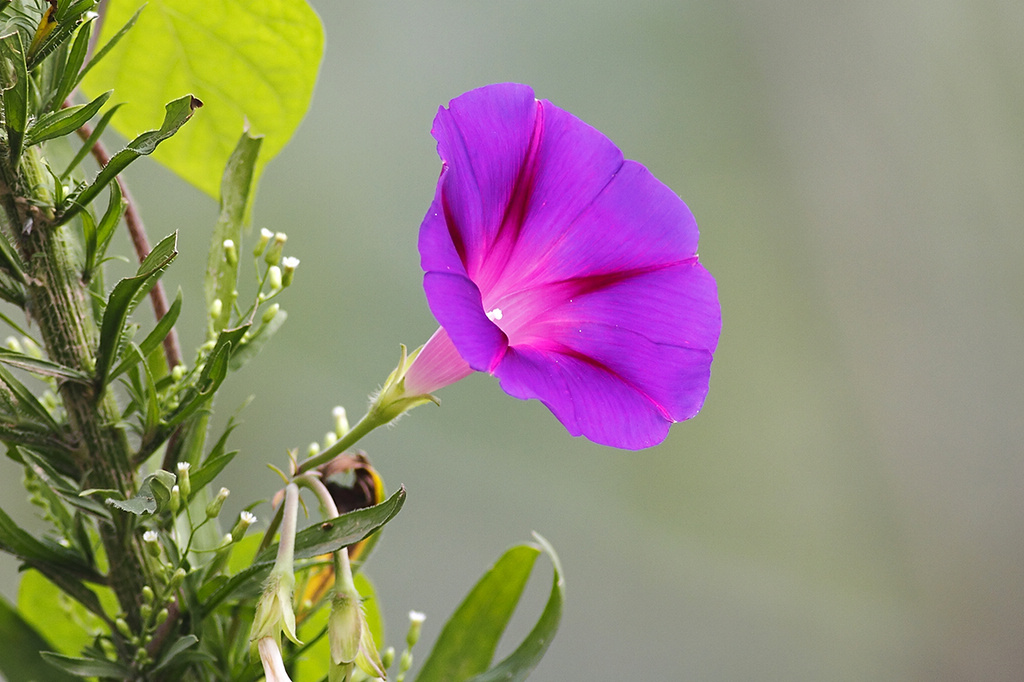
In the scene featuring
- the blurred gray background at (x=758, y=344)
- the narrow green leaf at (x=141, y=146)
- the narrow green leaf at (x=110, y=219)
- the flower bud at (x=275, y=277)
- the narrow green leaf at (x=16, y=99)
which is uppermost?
the narrow green leaf at (x=16, y=99)

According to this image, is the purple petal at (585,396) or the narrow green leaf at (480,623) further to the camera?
the narrow green leaf at (480,623)

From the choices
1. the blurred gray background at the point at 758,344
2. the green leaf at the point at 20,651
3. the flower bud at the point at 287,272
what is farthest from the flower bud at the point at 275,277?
the blurred gray background at the point at 758,344

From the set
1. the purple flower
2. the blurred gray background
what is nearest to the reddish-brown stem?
the purple flower

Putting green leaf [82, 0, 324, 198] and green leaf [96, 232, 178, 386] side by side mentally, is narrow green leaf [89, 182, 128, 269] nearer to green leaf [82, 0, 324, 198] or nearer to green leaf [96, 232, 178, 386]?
green leaf [96, 232, 178, 386]

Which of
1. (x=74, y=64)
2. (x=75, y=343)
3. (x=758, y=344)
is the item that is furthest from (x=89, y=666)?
(x=758, y=344)

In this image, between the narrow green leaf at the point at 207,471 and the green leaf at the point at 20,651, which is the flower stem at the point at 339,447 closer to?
the narrow green leaf at the point at 207,471

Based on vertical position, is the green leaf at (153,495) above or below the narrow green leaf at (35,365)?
below

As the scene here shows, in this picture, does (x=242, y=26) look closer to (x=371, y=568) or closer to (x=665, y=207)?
(x=665, y=207)

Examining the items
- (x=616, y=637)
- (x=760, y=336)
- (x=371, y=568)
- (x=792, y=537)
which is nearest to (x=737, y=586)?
(x=792, y=537)
